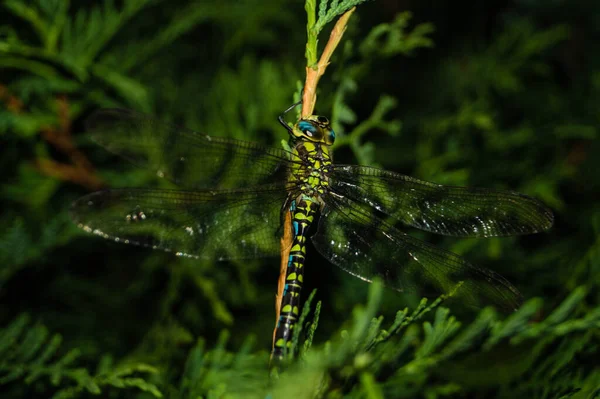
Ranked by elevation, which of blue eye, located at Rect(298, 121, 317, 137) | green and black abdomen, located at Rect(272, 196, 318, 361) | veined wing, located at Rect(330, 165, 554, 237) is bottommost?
green and black abdomen, located at Rect(272, 196, 318, 361)

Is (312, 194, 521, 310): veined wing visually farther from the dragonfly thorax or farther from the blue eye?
the blue eye

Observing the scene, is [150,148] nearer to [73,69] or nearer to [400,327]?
[73,69]

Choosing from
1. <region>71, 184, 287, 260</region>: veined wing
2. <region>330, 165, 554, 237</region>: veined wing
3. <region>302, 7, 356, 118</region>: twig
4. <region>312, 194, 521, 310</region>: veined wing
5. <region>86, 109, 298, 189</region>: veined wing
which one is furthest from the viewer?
<region>86, 109, 298, 189</region>: veined wing

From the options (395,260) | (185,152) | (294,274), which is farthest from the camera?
(185,152)

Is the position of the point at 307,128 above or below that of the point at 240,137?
below

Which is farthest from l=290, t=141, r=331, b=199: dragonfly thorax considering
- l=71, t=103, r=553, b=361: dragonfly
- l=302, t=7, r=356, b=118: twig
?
l=302, t=7, r=356, b=118: twig

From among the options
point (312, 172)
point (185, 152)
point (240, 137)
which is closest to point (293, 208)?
point (312, 172)

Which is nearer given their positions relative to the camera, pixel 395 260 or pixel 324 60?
pixel 324 60

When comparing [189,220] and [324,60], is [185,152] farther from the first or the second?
[324,60]

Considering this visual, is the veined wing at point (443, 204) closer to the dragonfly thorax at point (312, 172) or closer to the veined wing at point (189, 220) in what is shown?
the dragonfly thorax at point (312, 172)
